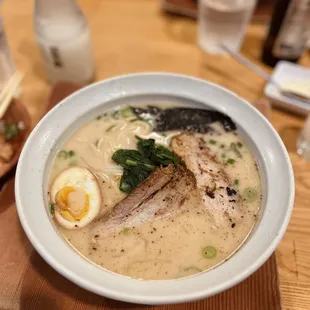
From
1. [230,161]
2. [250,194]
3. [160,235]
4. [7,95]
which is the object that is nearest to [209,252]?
[160,235]

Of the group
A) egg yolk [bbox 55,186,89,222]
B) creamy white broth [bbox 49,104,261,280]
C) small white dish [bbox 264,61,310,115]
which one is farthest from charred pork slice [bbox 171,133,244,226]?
small white dish [bbox 264,61,310,115]

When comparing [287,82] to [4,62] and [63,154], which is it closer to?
[63,154]

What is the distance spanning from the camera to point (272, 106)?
197cm

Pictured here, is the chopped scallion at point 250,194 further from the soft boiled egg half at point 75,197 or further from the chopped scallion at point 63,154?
the chopped scallion at point 63,154

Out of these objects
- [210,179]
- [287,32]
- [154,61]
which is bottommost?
[154,61]

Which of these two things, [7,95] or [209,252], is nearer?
[209,252]

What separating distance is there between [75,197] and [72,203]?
3 cm

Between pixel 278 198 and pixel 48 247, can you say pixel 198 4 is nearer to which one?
pixel 278 198

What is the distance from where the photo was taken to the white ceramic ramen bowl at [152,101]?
101 centimetres

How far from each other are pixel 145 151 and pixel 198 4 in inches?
59.0

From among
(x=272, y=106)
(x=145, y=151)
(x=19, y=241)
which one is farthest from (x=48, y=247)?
(x=272, y=106)

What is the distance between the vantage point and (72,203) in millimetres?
1282

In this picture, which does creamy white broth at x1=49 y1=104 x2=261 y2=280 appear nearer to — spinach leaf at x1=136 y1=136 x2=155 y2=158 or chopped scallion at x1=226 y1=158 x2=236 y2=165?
chopped scallion at x1=226 y1=158 x2=236 y2=165

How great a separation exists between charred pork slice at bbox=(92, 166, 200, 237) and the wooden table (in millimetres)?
374
